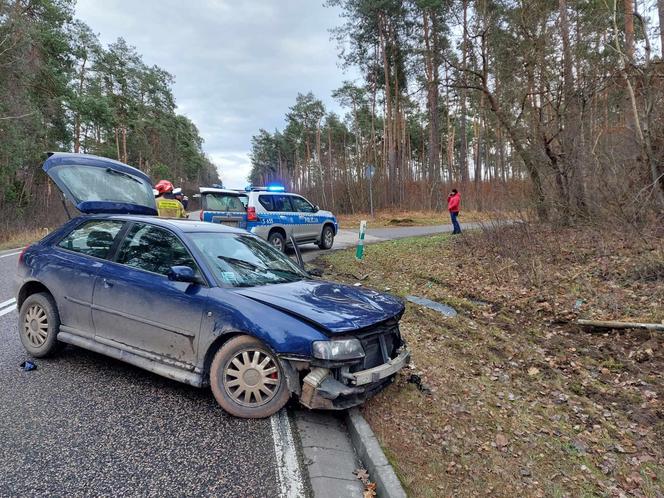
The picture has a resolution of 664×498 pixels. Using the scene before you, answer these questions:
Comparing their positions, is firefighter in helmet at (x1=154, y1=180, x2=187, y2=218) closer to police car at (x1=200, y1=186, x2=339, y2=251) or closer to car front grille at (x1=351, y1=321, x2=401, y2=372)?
police car at (x1=200, y1=186, x2=339, y2=251)

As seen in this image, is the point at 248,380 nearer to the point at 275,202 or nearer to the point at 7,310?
the point at 7,310

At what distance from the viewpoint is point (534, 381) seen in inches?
178

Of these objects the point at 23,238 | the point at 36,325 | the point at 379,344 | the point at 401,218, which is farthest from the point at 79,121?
the point at 379,344

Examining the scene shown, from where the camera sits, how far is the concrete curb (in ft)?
8.43

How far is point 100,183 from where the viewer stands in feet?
17.2

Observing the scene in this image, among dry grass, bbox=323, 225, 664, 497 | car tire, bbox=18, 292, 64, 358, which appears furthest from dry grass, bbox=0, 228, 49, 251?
dry grass, bbox=323, 225, 664, 497

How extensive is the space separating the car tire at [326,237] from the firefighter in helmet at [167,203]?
21.4 ft

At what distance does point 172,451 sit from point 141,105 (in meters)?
51.7

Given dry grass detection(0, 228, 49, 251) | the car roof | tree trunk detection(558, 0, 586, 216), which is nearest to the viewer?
the car roof

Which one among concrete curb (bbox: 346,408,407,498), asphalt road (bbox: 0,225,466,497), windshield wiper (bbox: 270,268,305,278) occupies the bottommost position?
concrete curb (bbox: 346,408,407,498)

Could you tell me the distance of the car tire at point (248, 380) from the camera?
331cm

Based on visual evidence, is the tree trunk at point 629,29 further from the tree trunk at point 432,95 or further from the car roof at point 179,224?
the tree trunk at point 432,95

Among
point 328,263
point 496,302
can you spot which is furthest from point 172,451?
point 328,263

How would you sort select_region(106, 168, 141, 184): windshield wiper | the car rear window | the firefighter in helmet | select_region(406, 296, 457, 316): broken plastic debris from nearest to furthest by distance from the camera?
select_region(106, 168, 141, 184): windshield wiper < select_region(406, 296, 457, 316): broken plastic debris < the firefighter in helmet < the car rear window
